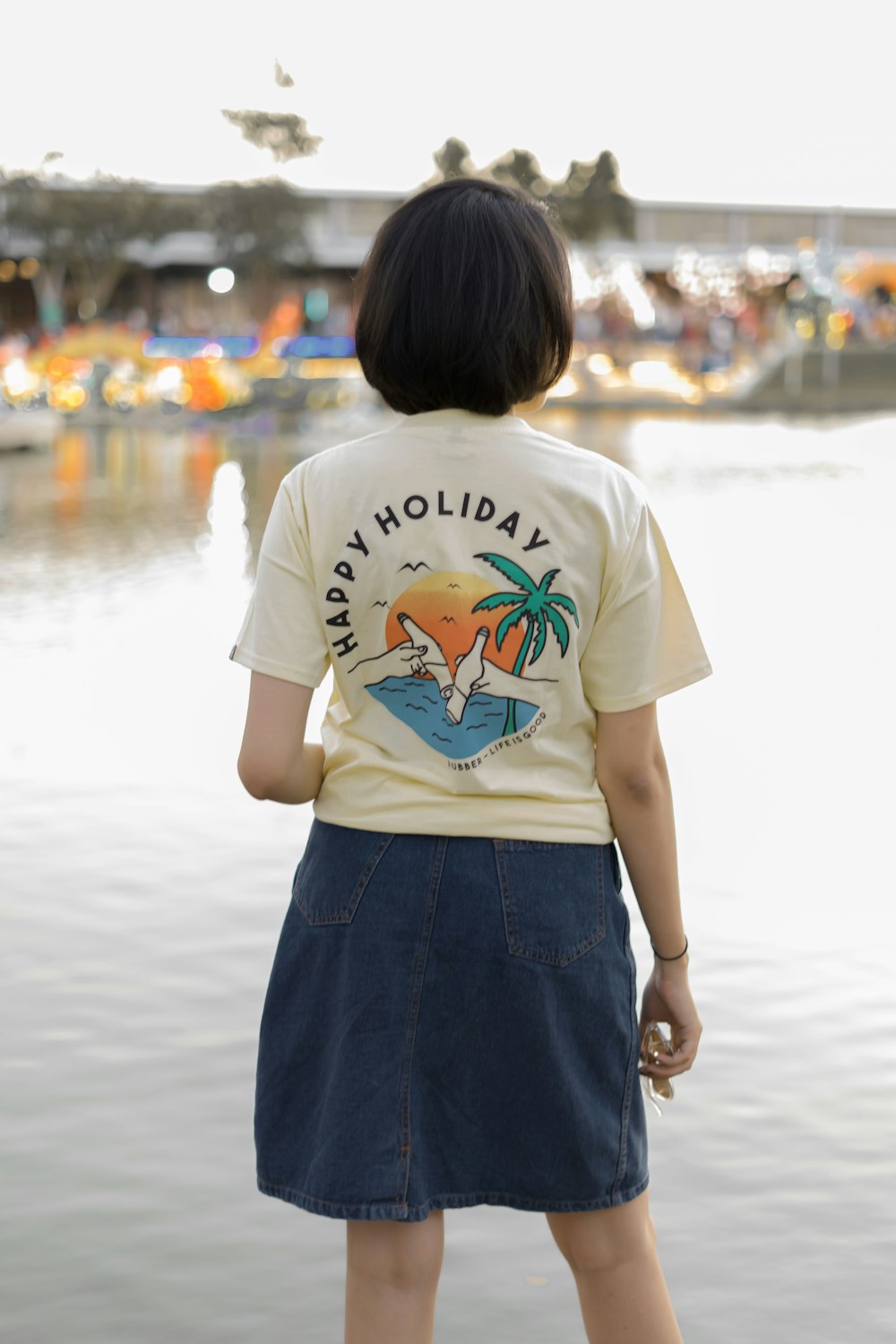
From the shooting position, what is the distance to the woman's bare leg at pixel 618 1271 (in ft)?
5.97

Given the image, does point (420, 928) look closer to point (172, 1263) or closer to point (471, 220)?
point (471, 220)

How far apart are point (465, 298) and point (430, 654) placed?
33 centimetres

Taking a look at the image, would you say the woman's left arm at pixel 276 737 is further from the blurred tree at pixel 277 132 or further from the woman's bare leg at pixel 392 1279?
the blurred tree at pixel 277 132

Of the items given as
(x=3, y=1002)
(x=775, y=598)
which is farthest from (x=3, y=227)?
(x=3, y=1002)

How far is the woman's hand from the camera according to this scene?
1.91 meters

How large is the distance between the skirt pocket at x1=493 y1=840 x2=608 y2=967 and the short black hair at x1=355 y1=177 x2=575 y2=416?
41 centimetres

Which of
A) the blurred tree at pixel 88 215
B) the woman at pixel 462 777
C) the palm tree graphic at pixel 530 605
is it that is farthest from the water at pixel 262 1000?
the blurred tree at pixel 88 215

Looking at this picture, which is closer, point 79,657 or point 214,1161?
point 214,1161

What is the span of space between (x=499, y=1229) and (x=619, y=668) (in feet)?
4.34

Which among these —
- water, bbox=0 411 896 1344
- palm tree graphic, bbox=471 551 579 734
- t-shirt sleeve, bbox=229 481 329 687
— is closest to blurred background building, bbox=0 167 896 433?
water, bbox=0 411 896 1344

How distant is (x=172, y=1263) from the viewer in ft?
8.78

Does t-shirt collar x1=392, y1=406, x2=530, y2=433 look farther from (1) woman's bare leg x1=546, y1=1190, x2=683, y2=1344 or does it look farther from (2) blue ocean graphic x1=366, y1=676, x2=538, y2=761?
(1) woman's bare leg x1=546, y1=1190, x2=683, y2=1344

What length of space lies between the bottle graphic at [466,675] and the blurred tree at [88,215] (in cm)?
6240

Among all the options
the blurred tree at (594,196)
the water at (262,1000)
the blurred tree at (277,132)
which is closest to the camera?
the water at (262,1000)
